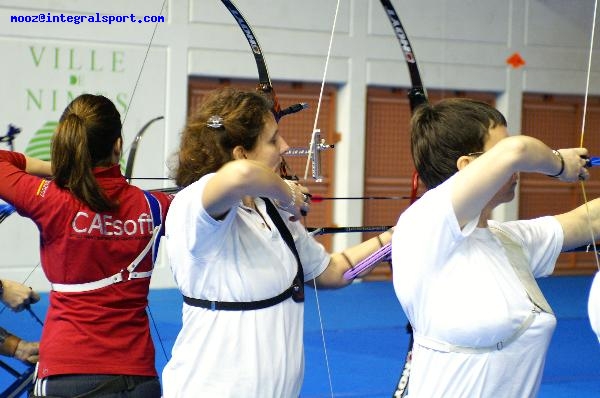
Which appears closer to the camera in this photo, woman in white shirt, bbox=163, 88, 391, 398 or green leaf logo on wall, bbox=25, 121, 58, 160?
woman in white shirt, bbox=163, 88, 391, 398

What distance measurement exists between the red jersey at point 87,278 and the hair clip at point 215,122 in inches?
12.9

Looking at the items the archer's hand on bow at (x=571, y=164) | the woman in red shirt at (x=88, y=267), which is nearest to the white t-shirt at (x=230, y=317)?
the woman in red shirt at (x=88, y=267)

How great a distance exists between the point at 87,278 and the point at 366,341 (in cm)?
361

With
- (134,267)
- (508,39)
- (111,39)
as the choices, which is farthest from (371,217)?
(134,267)

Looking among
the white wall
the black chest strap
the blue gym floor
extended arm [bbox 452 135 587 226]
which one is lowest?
the blue gym floor

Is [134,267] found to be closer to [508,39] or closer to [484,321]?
[484,321]

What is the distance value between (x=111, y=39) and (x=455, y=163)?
242 inches

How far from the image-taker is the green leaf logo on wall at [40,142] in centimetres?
723

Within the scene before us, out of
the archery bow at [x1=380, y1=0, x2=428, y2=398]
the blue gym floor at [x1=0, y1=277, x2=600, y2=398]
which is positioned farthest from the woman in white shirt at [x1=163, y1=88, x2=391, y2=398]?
the blue gym floor at [x1=0, y1=277, x2=600, y2=398]

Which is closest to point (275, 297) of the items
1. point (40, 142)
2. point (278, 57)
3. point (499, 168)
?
point (499, 168)

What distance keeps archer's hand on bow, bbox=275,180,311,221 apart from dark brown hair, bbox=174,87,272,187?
0.49 feet

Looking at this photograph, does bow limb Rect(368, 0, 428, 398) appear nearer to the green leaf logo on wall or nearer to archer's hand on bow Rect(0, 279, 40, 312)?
archer's hand on bow Rect(0, 279, 40, 312)

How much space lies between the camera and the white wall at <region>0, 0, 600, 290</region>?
724 cm

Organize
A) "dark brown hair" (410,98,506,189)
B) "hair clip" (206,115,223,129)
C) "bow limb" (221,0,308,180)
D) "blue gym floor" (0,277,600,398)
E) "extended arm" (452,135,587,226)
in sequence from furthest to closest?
"blue gym floor" (0,277,600,398) < "bow limb" (221,0,308,180) < "hair clip" (206,115,223,129) < "dark brown hair" (410,98,506,189) < "extended arm" (452,135,587,226)
